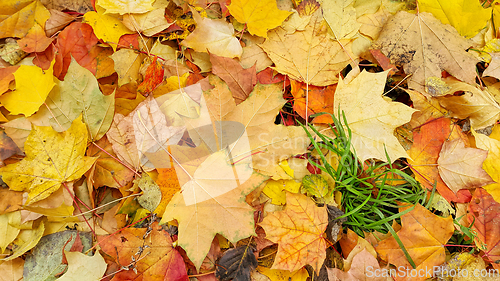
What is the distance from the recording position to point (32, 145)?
1169 mm

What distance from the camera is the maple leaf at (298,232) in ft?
3.80

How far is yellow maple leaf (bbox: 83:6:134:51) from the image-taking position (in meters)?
1.35

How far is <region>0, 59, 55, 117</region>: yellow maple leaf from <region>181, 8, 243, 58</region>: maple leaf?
0.65m

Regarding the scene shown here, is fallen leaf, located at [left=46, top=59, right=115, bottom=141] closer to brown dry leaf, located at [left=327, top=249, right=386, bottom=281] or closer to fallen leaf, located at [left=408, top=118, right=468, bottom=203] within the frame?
brown dry leaf, located at [left=327, top=249, right=386, bottom=281]

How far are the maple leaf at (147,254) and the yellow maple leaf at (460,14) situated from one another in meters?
1.70

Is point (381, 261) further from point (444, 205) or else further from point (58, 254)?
point (58, 254)

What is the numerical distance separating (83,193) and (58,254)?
0.29 meters

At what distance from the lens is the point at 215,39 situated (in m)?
1.34

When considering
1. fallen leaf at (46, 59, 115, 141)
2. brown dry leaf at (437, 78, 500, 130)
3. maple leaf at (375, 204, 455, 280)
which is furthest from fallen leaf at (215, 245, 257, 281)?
brown dry leaf at (437, 78, 500, 130)

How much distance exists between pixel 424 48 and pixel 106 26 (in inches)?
63.7

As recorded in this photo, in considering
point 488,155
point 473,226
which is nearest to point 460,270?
point 473,226

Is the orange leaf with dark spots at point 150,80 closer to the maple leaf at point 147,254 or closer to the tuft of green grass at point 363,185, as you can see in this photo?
the maple leaf at point 147,254

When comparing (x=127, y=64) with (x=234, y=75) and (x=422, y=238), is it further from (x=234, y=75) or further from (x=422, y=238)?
(x=422, y=238)

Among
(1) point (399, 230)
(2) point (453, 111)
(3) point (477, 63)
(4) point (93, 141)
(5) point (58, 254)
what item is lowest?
(5) point (58, 254)
